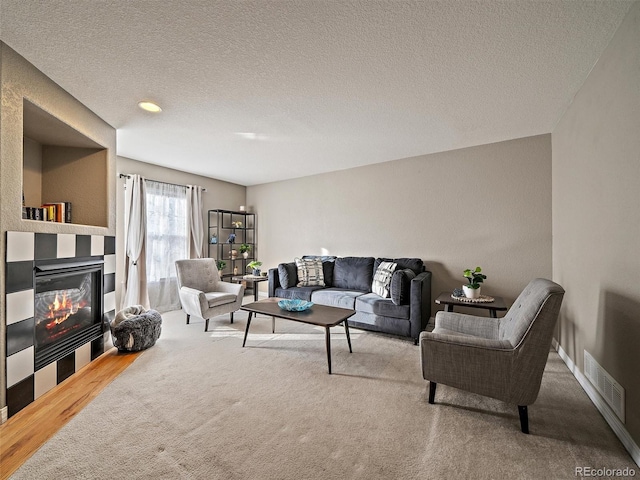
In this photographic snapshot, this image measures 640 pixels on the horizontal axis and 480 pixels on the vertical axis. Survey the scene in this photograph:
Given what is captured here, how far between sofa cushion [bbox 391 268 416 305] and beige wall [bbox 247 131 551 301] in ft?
2.89

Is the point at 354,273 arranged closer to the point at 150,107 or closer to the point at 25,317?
the point at 150,107

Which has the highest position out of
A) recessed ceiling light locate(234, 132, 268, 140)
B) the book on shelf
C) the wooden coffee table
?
recessed ceiling light locate(234, 132, 268, 140)

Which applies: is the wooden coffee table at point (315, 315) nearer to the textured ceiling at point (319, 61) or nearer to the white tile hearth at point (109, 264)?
the white tile hearth at point (109, 264)

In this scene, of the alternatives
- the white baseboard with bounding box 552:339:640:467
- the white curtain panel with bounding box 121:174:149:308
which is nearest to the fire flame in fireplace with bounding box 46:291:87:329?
the white curtain panel with bounding box 121:174:149:308

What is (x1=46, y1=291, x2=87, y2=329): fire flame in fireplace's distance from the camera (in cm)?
239

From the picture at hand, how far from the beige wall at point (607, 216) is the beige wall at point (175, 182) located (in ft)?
17.6

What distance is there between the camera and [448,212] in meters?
3.96

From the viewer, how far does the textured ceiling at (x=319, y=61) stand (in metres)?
1.60

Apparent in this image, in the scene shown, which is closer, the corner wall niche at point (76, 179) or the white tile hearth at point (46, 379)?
the white tile hearth at point (46, 379)

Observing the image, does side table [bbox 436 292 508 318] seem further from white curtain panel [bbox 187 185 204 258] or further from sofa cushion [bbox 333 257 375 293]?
white curtain panel [bbox 187 185 204 258]

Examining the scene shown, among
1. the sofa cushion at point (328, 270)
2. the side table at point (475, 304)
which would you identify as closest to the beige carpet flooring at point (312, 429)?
the side table at point (475, 304)

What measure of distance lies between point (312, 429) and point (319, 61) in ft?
8.02

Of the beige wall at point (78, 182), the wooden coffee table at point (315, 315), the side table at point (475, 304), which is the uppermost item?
the beige wall at point (78, 182)

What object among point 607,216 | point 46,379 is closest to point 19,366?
point 46,379
